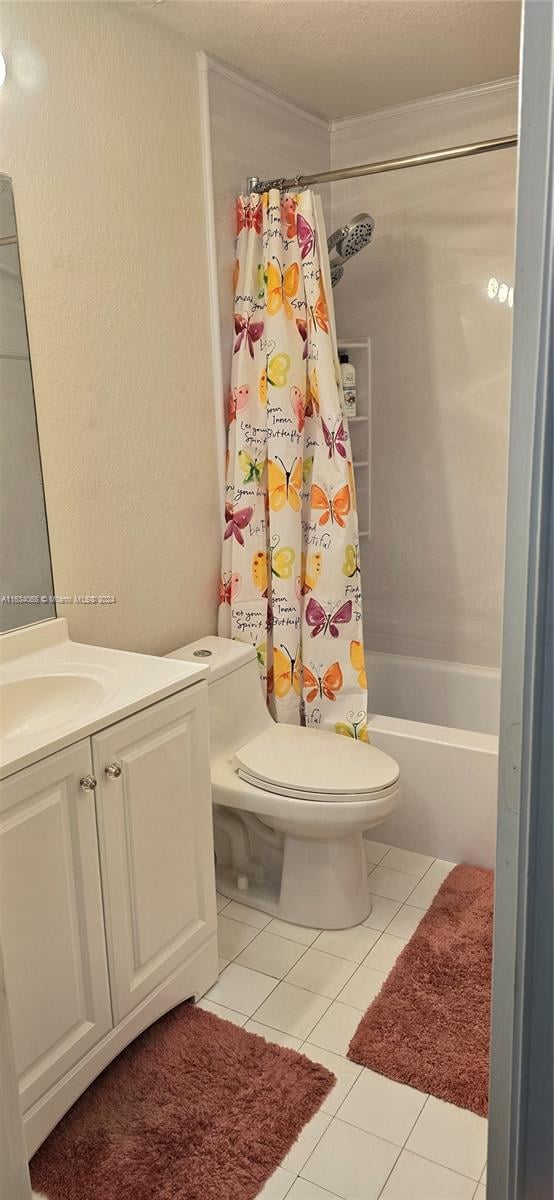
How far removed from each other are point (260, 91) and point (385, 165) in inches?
20.3

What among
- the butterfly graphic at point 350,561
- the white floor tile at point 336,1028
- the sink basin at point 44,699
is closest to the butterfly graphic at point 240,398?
the butterfly graphic at point 350,561

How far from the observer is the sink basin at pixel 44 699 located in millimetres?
1640

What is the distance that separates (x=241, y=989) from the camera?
6.24 feet

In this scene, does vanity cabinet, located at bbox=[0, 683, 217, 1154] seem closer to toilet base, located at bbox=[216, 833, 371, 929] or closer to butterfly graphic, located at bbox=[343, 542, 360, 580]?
toilet base, located at bbox=[216, 833, 371, 929]

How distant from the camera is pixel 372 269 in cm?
→ 288

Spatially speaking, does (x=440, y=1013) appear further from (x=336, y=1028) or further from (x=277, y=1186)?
(x=277, y=1186)

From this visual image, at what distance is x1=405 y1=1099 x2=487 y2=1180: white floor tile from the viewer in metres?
1.46

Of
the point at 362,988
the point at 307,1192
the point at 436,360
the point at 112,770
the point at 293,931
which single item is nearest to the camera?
the point at 307,1192

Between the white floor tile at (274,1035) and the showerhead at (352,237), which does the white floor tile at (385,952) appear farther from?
the showerhead at (352,237)

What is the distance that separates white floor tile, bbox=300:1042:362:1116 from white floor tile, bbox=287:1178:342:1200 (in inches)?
5.9

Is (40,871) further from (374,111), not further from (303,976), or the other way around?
(374,111)

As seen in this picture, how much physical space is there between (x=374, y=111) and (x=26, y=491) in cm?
188

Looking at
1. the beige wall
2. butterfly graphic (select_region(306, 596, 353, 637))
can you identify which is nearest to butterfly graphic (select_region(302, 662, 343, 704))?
butterfly graphic (select_region(306, 596, 353, 637))

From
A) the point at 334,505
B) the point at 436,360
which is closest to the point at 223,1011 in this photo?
the point at 334,505
